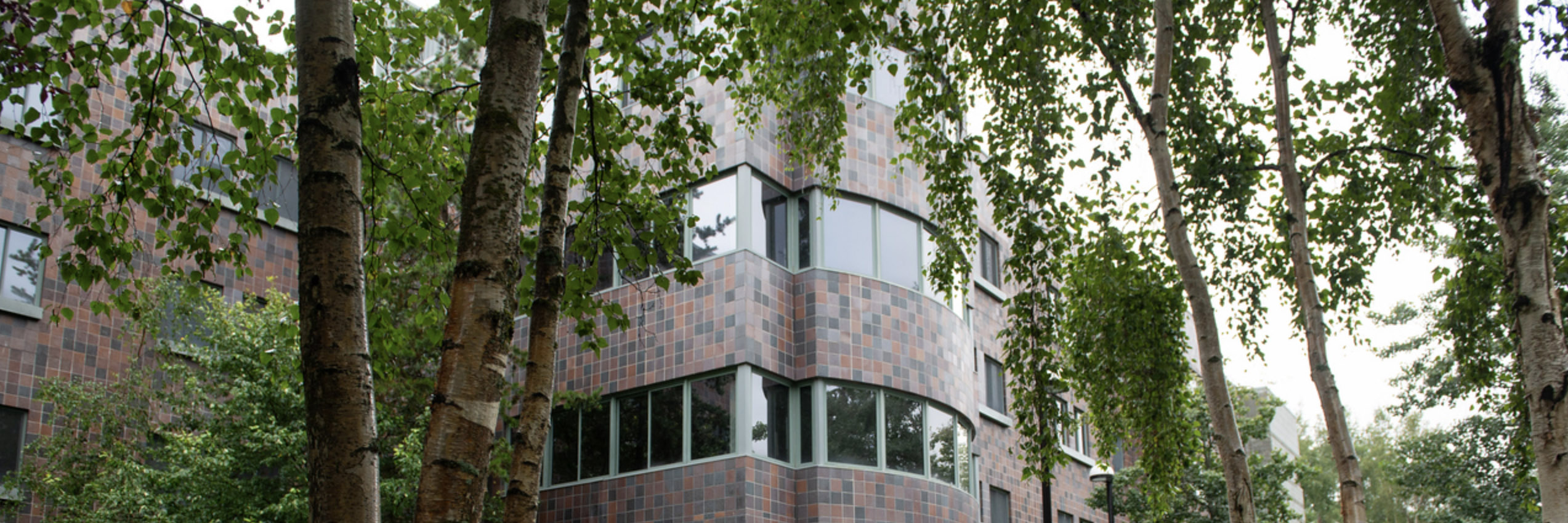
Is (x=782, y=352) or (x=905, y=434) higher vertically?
(x=782, y=352)

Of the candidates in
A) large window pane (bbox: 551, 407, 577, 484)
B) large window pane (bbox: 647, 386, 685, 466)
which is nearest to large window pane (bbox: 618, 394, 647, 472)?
large window pane (bbox: 647, 386, 685, 466)

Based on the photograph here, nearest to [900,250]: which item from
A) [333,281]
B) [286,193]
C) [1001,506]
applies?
[1001,506]

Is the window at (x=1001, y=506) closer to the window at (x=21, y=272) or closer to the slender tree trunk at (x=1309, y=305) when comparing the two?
the slender tree trunk at (x=1309, y=305)

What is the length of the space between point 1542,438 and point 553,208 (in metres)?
5.60

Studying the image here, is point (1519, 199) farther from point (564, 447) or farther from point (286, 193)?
point (286, 193)

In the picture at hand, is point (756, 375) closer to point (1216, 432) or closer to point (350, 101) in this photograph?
point (1216, 432)

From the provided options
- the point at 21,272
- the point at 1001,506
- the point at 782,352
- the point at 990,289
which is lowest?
the point at 1001,506

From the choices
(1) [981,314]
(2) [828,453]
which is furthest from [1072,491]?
(2) [828,453]

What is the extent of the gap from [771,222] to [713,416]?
330cm

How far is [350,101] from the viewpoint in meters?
4.90

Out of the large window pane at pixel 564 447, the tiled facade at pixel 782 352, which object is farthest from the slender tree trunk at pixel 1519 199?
the large window pane at pixel 564 447

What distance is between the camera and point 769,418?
1848cm

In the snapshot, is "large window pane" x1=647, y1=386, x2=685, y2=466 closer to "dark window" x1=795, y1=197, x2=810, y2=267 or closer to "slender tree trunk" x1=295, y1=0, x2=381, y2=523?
"dark window" x1=795, y1=197, x2=810, y2=267

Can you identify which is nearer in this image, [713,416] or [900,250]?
[713,416]
